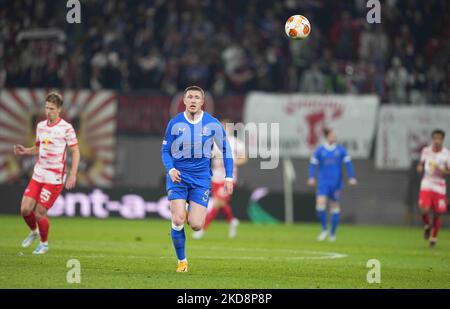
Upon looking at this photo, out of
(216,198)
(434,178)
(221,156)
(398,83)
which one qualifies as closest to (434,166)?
(434,178)

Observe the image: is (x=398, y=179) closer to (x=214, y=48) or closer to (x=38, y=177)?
(x=214, y=48)

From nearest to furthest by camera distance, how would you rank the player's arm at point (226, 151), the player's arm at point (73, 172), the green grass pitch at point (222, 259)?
the green grass pitch at point (222, 259)
the player's arm at point (226, 151)
the player's arm at point (73, 172)

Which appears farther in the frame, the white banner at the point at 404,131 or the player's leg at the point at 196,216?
the white banner at the point at 404,131

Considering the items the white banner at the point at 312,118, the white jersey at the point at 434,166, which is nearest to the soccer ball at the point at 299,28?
the white jersey at the point at 434,166

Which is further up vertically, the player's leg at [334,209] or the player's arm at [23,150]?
the player's arm at [23,150]

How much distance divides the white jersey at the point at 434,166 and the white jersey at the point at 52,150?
8.94m

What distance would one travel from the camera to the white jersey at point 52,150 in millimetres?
15180

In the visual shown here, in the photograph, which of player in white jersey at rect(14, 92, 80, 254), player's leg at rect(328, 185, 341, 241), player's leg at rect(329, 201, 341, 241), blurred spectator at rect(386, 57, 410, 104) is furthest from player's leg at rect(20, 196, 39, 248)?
blurred spectator at rect(386, 57, 410, 104)

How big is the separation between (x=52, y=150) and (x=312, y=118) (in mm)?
13971

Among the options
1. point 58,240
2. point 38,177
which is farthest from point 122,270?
point 58,240

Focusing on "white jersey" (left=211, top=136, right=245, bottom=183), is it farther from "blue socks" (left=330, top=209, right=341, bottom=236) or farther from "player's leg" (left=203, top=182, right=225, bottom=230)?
"blue socks" (left=330, top=209, right=341, bottom=236)

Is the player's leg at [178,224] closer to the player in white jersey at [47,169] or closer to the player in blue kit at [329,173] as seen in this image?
the player in white jersey at [47,169]

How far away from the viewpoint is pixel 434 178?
69.6 ft
